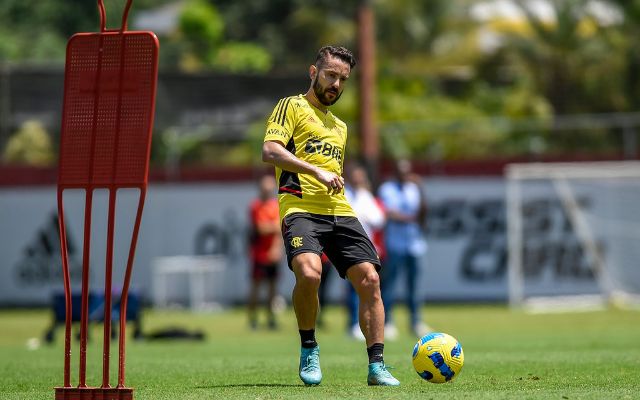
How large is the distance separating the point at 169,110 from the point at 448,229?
9.04m

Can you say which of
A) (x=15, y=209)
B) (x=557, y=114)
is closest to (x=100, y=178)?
(x=15, y=209)

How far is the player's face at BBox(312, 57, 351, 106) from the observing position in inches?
363

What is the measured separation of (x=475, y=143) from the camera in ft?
91.0

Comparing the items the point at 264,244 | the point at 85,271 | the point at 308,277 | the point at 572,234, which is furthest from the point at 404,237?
the point at 85,271

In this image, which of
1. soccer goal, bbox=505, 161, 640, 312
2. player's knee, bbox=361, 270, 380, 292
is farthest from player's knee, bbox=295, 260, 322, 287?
soccer goal, bbox=505, 161, 640, 312

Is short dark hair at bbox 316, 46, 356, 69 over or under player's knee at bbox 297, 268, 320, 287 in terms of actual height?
over

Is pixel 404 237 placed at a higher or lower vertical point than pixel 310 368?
higher

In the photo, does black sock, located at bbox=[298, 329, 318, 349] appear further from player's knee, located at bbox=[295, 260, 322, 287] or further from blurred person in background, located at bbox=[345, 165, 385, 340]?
blurred person in background, located at bbox=[345, 165, 385, 340]

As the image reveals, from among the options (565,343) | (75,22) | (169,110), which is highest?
(75,22)

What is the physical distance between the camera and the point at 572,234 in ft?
81.9

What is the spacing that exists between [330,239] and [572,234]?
16338 mm

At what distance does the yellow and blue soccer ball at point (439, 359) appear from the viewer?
9102 millimetres

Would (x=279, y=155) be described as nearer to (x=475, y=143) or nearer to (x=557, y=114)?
(x=475, y=143)

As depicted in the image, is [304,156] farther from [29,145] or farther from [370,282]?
[29,145]
